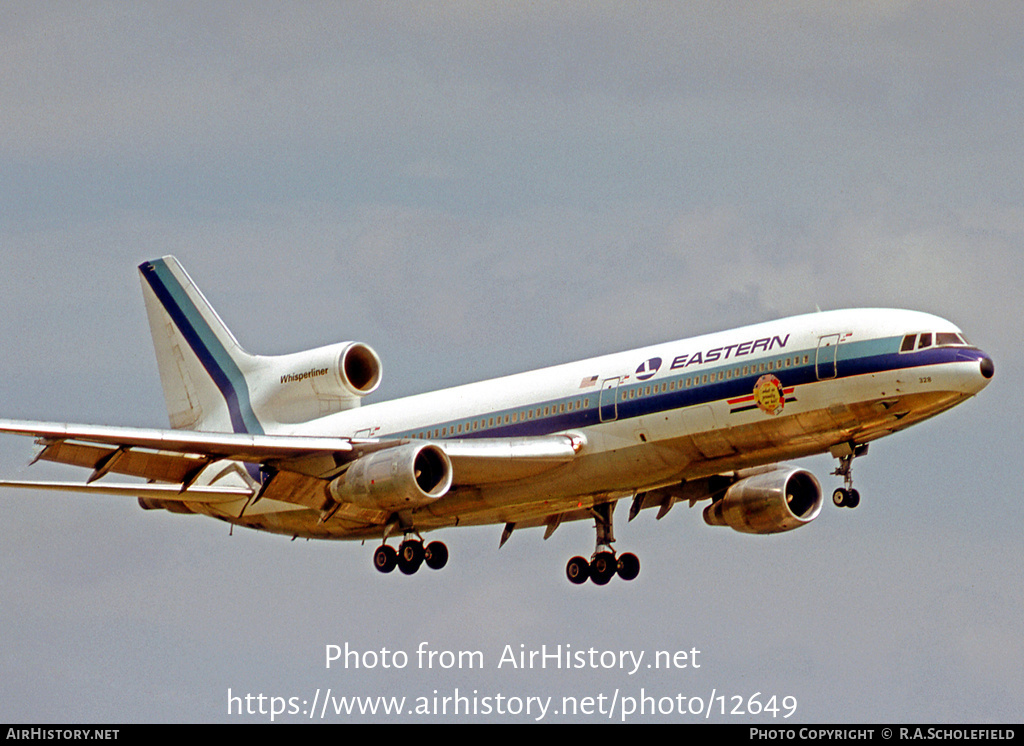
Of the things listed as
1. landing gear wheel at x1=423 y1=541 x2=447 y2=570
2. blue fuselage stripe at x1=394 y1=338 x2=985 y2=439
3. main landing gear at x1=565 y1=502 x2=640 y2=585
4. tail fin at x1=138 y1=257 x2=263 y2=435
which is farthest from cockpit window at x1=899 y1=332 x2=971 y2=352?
tail fin at x1=138 y1=257 x2=263 y2=435

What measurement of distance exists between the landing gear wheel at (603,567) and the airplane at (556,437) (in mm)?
52

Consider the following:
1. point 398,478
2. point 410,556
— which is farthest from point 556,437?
point 410,556

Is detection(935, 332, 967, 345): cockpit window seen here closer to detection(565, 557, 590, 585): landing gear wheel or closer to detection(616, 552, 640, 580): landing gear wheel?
detection(616, 552, 640, 580): landing gear wheel

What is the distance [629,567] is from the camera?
51.6 m

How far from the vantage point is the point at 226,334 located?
58.8 metres

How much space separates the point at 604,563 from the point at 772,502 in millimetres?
5163

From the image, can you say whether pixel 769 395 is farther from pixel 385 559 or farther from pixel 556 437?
pixel 385 559

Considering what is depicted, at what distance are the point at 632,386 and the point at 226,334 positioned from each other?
59.2ft

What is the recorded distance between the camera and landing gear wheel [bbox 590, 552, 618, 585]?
5147 centimetres

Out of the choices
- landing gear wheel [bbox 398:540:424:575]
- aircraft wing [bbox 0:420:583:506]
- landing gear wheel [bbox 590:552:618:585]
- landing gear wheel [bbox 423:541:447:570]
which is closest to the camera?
aircraft wing [bbox 0:420:583:506]

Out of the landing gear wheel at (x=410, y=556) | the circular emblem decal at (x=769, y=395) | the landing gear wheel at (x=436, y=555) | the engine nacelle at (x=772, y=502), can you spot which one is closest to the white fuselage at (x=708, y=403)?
the circular emblem decal at (x=769, y=395)

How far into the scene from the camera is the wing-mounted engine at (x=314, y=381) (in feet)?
176

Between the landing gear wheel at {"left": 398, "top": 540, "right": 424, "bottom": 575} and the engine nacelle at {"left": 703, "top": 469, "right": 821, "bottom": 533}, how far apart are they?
9327 millimetres

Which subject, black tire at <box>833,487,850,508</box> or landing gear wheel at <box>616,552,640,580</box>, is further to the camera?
landing gear wheel at <box>616,552,640,580</box>
